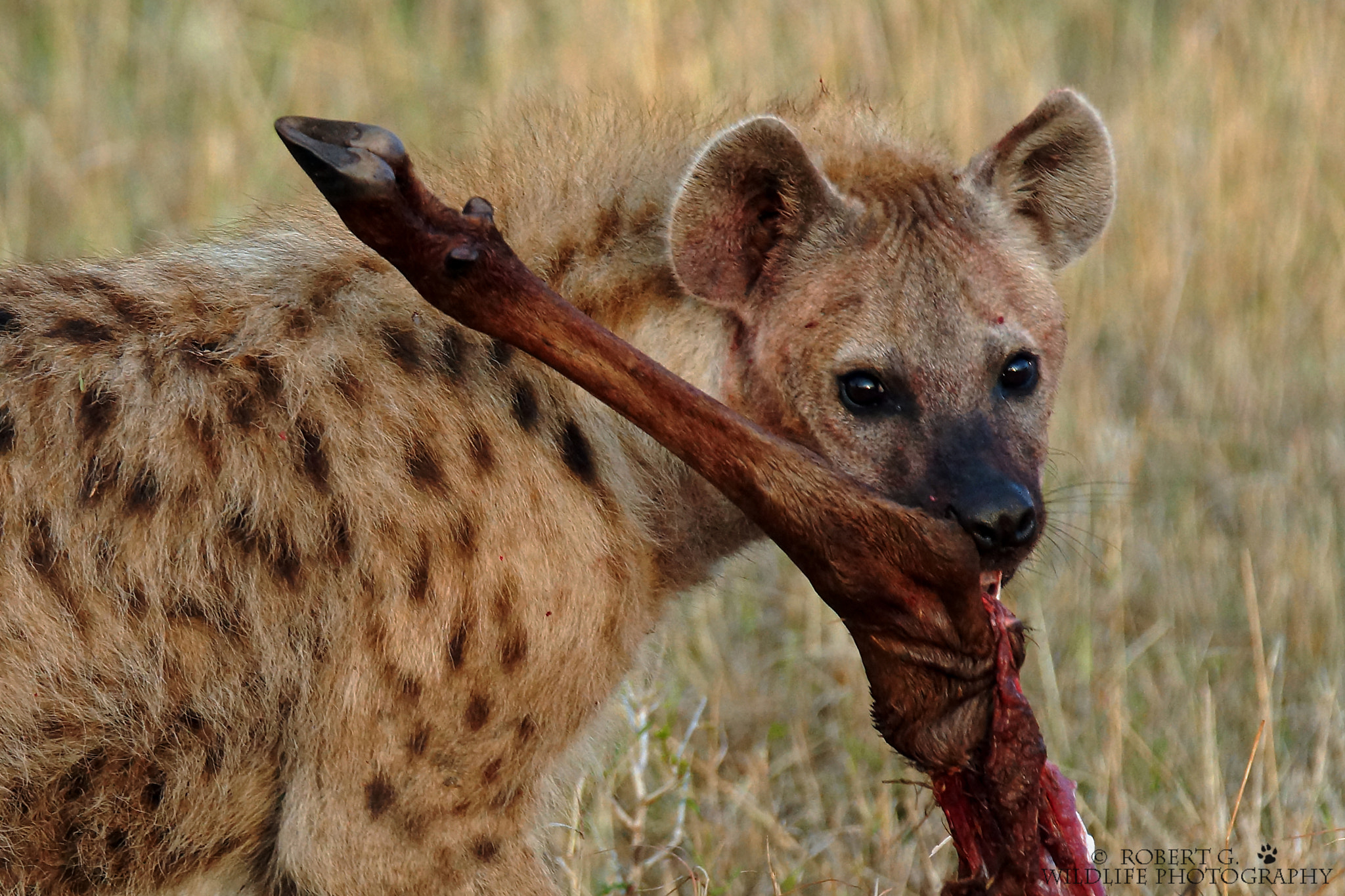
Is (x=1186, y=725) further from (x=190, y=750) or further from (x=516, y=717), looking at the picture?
(x=190, y=750)

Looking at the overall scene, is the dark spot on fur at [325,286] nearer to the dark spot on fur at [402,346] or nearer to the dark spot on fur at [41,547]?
the dark spot on fur at [402,346]

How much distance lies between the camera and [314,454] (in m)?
2.25

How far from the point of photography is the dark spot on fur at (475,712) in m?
2.18

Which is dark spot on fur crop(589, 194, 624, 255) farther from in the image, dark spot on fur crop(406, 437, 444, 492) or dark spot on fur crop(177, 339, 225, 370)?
dark spot on fur crop(177, 339, 225, 370)

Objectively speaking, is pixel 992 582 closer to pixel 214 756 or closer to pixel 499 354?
pixel 499 354

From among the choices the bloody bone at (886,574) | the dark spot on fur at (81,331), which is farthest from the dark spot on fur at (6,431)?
the bloody bone at (886,574)

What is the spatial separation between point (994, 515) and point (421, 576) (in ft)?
2.52

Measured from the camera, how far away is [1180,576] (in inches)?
152

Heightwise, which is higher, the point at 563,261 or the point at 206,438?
the point at 563,261

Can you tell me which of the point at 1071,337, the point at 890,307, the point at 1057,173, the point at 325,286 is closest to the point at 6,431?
the point at 325,286

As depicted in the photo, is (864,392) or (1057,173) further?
(1057,173)

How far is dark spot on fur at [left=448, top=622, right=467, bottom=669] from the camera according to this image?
2.18 metres

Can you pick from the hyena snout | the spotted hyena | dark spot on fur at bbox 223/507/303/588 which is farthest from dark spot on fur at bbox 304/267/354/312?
the hyena snout

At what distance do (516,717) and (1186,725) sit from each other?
1696 mm
